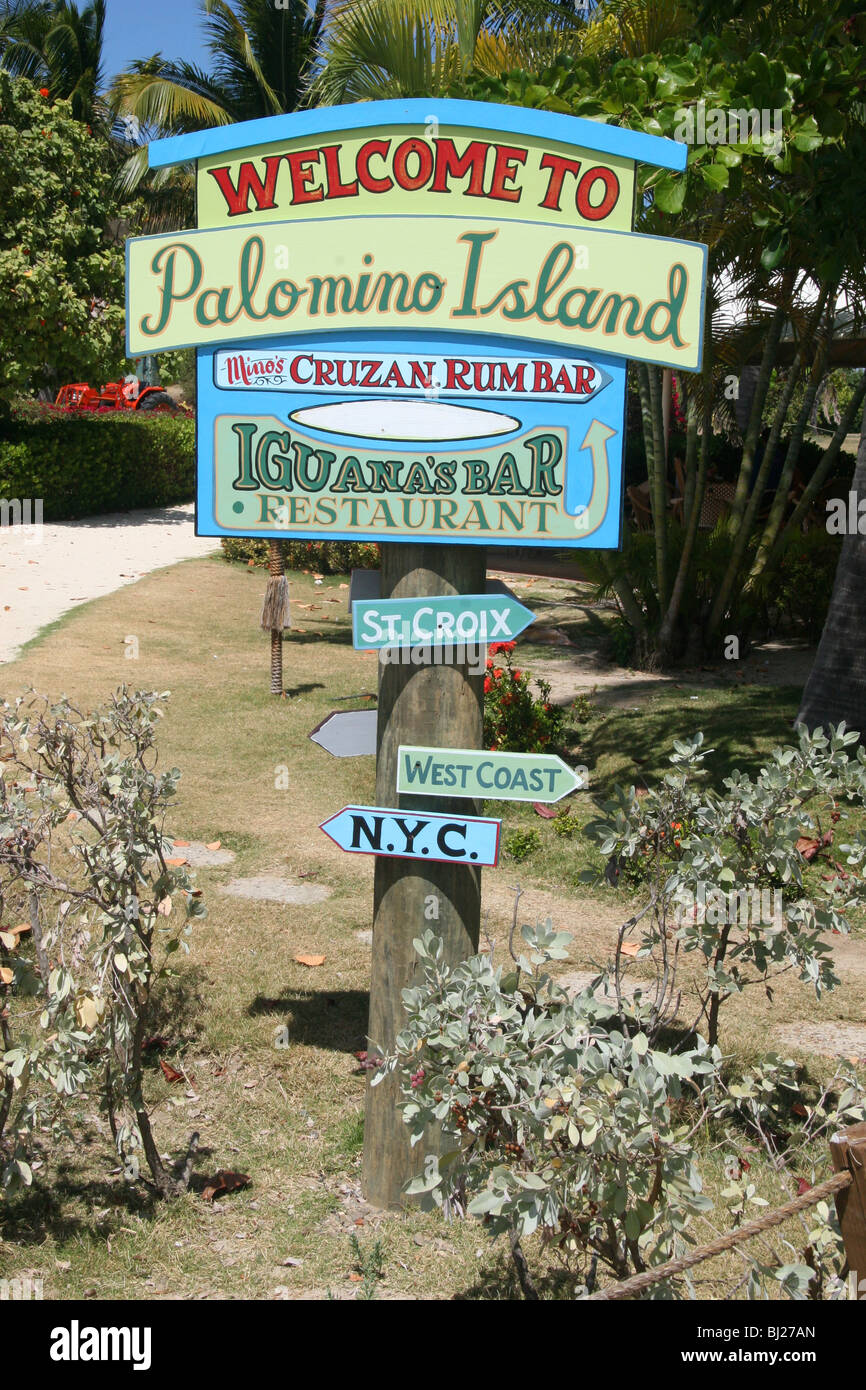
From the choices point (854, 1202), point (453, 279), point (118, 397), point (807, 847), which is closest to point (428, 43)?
point (807, 847)

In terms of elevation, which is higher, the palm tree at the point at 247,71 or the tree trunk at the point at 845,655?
the palm tree at the point at 247,71

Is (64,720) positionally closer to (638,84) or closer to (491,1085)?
(491,1085)

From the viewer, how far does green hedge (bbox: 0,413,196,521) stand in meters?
19.6

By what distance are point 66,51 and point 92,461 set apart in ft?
39.9

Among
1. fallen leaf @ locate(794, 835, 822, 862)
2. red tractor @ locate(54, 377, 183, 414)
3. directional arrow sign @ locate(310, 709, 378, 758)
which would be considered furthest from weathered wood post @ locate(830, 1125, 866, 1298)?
red tractor @ locate(54, 377, 183, 414)

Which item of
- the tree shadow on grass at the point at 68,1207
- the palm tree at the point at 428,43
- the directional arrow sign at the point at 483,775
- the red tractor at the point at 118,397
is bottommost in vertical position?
the tree shadow on grass at the point at 68,1207

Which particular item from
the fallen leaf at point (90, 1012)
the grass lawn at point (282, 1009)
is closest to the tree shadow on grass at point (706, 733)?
the grass lawn at point (282, 1009)

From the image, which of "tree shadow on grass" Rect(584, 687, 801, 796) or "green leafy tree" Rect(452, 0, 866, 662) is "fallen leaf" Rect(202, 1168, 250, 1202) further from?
"tree shadow on grass" Rect(584, 687, 801, 796)

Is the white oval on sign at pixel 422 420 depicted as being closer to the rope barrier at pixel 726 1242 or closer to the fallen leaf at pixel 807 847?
the rope barrier at pixel 726 1242

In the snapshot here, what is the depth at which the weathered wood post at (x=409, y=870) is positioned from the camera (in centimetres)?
369

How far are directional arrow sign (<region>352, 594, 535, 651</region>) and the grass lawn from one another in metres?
1.82

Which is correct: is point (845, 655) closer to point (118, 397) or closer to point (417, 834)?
point (417, 834)

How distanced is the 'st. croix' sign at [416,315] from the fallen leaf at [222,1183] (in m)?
2.08

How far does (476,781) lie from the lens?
362cm
